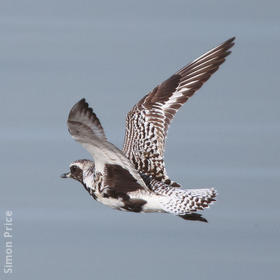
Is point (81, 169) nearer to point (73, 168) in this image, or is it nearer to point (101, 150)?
point (73, 168)

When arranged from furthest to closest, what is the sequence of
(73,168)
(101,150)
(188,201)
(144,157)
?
(73,168) → (144,157) → (188,201) → (101,150)

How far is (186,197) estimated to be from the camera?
20.6ft

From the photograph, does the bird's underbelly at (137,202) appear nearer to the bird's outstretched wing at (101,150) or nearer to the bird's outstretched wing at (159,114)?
the bird's outstretched wing at (101,150)

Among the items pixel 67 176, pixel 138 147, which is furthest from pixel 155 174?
pixel 67 176

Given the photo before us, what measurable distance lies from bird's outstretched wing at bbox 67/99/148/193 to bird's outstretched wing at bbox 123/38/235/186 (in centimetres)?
47

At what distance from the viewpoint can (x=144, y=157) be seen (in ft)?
22.2

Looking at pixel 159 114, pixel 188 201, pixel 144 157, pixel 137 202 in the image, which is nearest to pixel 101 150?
pixel 137 202

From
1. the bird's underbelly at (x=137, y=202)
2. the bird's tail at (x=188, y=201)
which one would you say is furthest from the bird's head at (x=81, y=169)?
the bird's tail at (x=188, y=201)

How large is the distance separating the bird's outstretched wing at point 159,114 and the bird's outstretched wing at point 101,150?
468 millimetres

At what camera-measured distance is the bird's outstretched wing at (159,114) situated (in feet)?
22.2

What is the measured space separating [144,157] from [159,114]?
42cm

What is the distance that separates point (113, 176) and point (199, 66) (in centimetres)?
150

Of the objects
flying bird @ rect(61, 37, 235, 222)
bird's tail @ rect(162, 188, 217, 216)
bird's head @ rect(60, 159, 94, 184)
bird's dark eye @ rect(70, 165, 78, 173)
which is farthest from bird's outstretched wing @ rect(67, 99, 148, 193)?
bird's dark eye @ rect(70, 165, 78, 173)

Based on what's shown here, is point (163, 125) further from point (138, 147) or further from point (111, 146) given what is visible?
point (111, 146)
